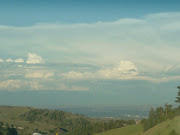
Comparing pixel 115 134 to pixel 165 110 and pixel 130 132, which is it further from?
pixel 165 110

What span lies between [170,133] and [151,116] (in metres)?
85.2

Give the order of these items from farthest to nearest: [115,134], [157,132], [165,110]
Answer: [115,134] < [165,110] < [157,132]

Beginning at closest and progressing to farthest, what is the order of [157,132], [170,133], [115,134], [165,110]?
1. [170,133]
2. [157,132]
3. [165,110]
4. [115,134]

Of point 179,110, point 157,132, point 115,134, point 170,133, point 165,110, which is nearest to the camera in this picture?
point 170,133

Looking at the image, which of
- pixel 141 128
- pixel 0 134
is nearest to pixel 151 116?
pixel 141 128

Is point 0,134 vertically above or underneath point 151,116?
underneath

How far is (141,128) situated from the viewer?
199m

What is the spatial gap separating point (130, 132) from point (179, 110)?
43435mm

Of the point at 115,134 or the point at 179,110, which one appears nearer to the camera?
the point at 179,110

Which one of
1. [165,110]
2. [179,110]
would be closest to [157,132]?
[179,110]

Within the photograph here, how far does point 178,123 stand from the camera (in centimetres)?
11462

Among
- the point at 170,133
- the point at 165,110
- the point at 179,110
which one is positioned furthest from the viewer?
the point at 165,110

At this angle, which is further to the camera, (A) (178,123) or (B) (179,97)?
(B) (179,97)

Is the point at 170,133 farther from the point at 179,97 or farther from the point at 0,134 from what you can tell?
the point at 0,134
